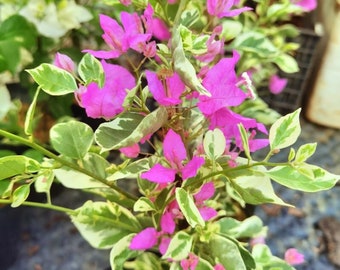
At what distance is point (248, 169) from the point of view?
0.49 meters

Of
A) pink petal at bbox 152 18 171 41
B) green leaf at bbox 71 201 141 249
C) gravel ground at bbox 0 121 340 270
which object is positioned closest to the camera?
green leaf at bbox 71 201 141 249

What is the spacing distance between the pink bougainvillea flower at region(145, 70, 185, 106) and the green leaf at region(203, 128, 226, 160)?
50 mm

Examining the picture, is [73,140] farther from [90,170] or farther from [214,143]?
[214,143]

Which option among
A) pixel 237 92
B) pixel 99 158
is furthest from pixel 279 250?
pixel 237 92

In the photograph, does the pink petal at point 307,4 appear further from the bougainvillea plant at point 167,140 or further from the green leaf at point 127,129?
the green leaf at point 127,129

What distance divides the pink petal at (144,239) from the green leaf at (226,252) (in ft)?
0.24

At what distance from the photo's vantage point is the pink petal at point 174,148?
0.49 metres

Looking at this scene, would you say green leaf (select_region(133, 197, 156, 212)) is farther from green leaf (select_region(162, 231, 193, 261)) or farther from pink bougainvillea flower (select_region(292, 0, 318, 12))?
pink bougainvillea flower (select_region(292, 0, 318, 12))

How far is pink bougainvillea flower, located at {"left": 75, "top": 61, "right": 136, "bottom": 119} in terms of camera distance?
46cm

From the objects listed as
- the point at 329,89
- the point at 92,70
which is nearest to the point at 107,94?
the point at 92,70

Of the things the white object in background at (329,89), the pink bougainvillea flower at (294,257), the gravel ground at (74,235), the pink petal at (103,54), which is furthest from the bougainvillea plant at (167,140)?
the white object in background at (329,89)

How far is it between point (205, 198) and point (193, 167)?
0.09 metres

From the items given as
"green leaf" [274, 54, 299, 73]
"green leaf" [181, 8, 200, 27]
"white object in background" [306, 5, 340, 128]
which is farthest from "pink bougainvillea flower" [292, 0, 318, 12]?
"green leaf" [181, 8, 200, 27]

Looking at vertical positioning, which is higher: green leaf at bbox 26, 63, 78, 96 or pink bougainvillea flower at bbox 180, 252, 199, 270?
green leaf at bbox 26, 63, 78, 96
